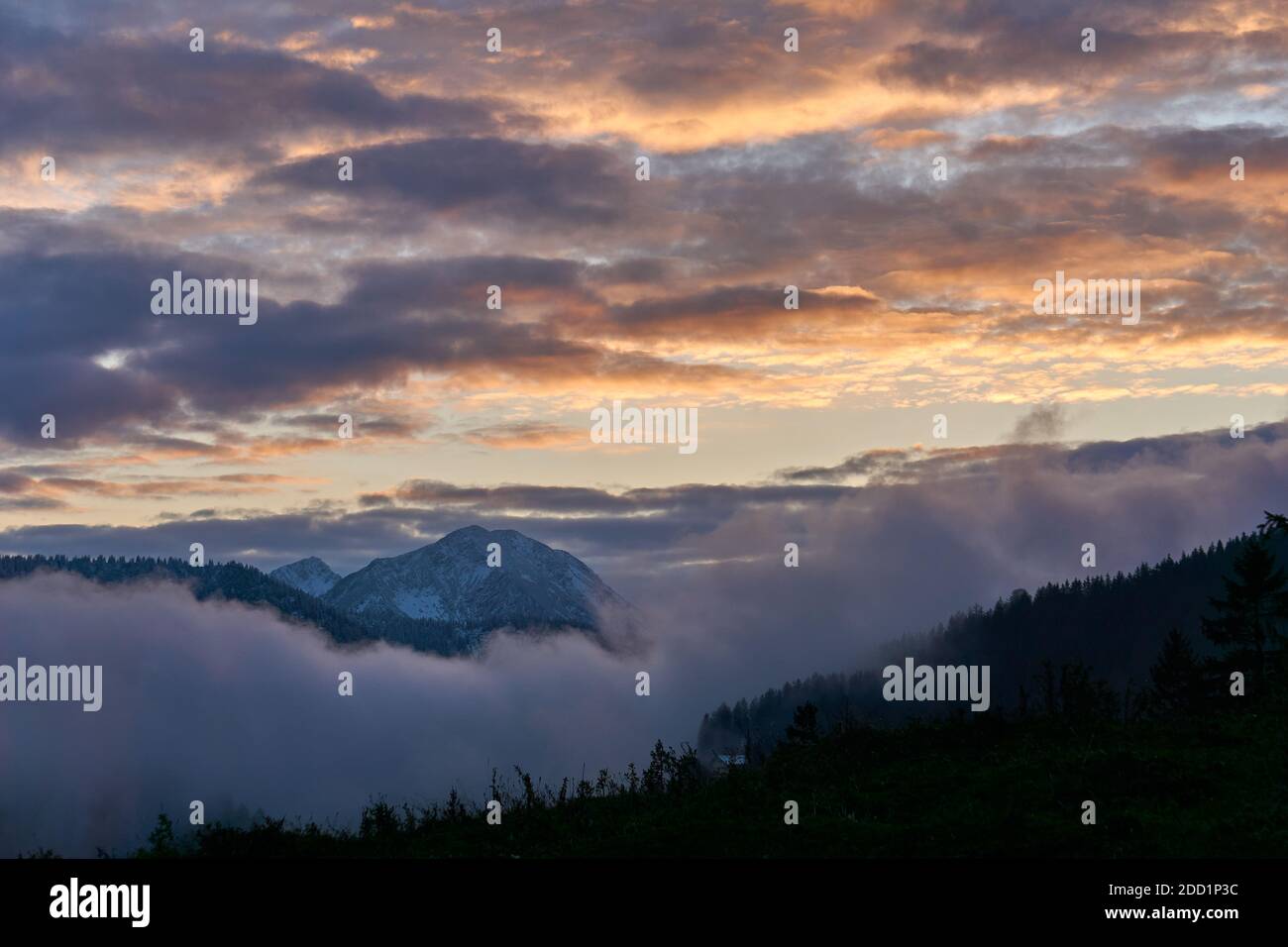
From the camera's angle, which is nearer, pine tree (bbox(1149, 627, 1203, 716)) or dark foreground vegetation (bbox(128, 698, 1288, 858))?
dark foreground vegetation (bbox(128, 698, 1288, 858))

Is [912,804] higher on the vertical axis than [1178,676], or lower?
lower

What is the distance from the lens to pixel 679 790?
2497 cm

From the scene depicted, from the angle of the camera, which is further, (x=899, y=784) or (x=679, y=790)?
(x=679, y=790)

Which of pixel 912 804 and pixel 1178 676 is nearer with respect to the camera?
pixel 912 804

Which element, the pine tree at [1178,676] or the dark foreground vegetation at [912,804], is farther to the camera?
the pine tree at [1178,676]

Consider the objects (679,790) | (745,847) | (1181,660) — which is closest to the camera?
(745,847)
